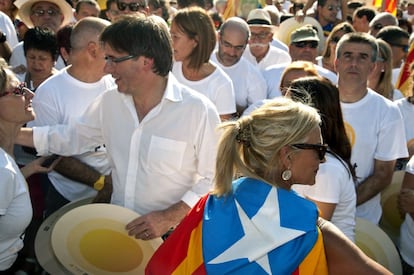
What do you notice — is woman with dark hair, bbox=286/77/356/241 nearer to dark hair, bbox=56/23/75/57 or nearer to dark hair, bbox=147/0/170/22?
dark hair, bbox=56/23/75/57

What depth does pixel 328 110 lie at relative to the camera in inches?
118

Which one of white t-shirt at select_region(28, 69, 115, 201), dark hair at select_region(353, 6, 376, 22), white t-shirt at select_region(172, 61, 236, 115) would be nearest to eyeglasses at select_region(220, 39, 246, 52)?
white t-shirt at select_region(172, 61, 236, 115)

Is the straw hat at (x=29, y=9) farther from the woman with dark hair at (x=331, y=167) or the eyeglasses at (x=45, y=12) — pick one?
the woman with dark hair at (x=331, y=167)

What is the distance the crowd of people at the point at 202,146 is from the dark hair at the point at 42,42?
1 centimetres

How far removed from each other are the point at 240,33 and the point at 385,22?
3500mm

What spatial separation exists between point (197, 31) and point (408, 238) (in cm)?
213

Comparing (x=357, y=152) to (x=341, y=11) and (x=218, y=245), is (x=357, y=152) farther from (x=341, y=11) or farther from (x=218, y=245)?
(x=341, y=11)

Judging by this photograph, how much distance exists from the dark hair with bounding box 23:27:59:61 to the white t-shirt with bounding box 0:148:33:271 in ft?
7.39

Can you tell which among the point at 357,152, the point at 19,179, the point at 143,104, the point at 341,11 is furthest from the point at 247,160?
the point at 341,11

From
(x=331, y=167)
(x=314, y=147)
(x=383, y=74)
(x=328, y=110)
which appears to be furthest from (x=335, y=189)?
(x=383, y=74)

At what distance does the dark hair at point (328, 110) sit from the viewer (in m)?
2.99

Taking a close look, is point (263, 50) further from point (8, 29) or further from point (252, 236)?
point (252, 236)

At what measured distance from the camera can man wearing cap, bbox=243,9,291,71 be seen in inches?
248

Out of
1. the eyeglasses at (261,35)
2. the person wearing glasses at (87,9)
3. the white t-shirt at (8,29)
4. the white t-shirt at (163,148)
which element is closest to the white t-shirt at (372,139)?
the white t-shirt at (163,148)
